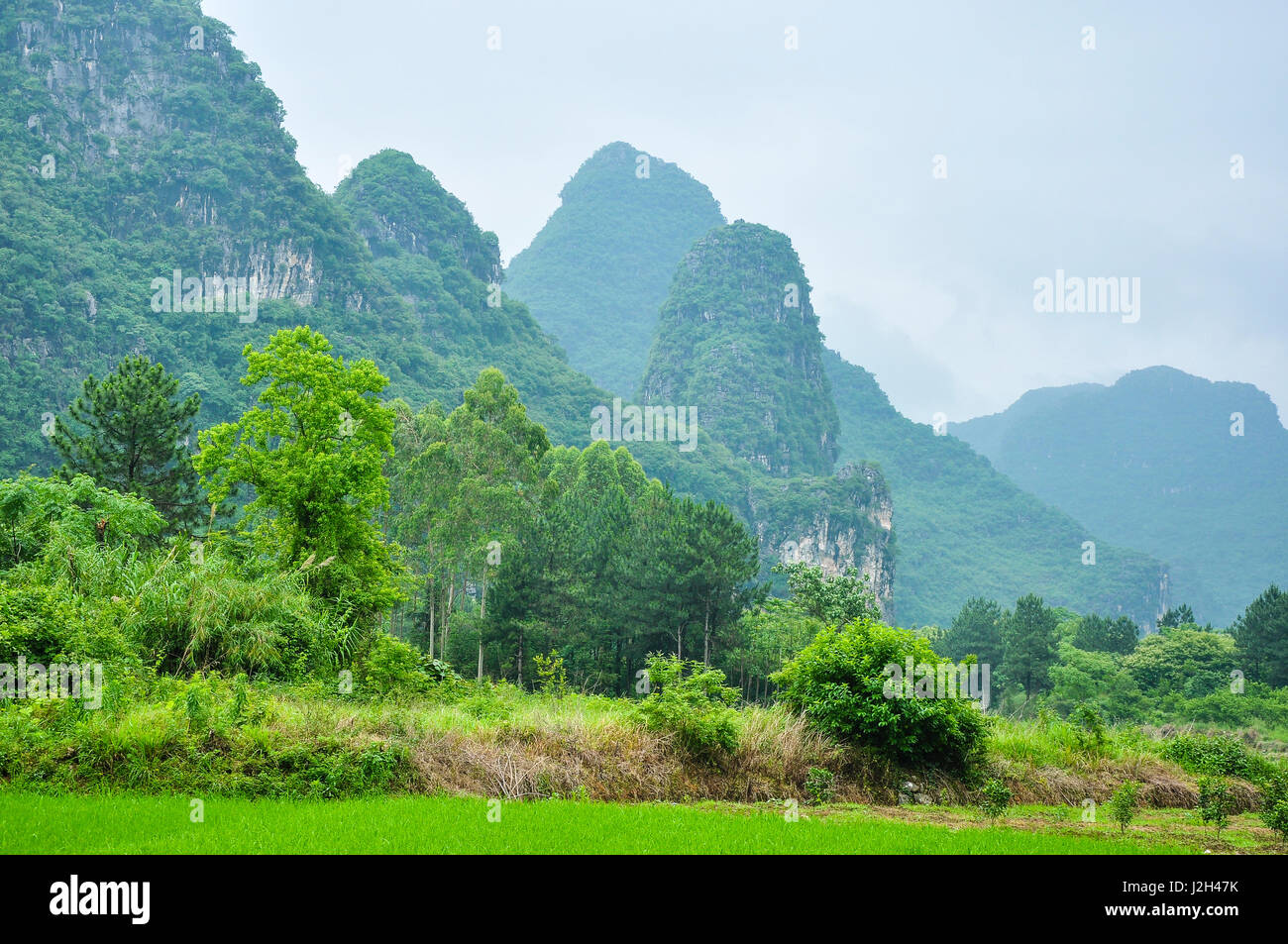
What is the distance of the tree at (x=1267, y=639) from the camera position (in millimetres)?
43719

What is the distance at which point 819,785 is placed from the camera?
1261cm

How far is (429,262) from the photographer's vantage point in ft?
397

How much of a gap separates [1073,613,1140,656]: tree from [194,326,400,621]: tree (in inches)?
2013

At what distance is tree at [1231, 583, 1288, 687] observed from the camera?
1721 inches

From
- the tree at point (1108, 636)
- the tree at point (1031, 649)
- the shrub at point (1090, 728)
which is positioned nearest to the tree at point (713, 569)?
the shrub at point (1090, 728)

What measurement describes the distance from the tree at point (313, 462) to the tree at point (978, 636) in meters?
50.2

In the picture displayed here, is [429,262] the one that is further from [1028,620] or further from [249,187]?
[1028,620]

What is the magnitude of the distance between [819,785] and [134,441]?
79.4 feet

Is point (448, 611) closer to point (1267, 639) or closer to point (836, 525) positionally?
point (1267, 639)

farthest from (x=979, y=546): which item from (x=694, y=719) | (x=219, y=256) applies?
(x=694, y=719)

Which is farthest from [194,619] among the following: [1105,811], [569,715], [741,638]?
[741,638]

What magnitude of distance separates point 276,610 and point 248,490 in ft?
177

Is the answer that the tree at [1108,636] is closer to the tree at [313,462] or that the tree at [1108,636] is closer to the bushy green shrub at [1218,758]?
the bushy green shrub at [1218,758]
